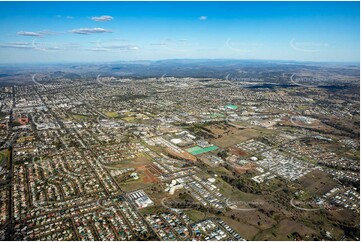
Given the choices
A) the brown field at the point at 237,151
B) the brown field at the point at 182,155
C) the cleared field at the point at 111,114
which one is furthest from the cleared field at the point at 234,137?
the cleared field at the point at 111,114

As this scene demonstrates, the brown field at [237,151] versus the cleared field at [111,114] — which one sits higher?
the cleared field at [111,114]

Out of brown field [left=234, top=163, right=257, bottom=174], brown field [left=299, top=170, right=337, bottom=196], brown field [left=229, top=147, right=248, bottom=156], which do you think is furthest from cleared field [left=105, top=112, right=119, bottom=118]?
brown field [left=299, top=170, right=337, bottom=196]

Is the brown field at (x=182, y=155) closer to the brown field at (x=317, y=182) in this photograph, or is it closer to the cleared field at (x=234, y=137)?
the cleared field at (x=234, y=137)

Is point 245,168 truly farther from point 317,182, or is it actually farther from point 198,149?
point 198,149

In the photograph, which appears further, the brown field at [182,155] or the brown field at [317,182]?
the brown field at [182,155]

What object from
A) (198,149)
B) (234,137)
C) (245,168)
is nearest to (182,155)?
(198,149)

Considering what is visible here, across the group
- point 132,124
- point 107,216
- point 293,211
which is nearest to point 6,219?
point 107,216

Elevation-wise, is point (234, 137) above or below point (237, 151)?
above

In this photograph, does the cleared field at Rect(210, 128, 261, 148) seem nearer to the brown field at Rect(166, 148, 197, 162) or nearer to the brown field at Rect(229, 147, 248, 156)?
the brown field at Rect(229, 147, 248, 156)

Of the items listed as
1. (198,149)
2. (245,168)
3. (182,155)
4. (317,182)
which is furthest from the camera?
(198,149)

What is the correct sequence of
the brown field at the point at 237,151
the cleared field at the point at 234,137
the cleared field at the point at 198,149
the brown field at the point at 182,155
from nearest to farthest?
1. the brown field at the point at 182,155
2. the brown field at the point at 237,151
3. the cleared field at the point at 198,149
4. the cleared field at the point at 234,137

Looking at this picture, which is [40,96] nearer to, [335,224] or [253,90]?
[253,90]
